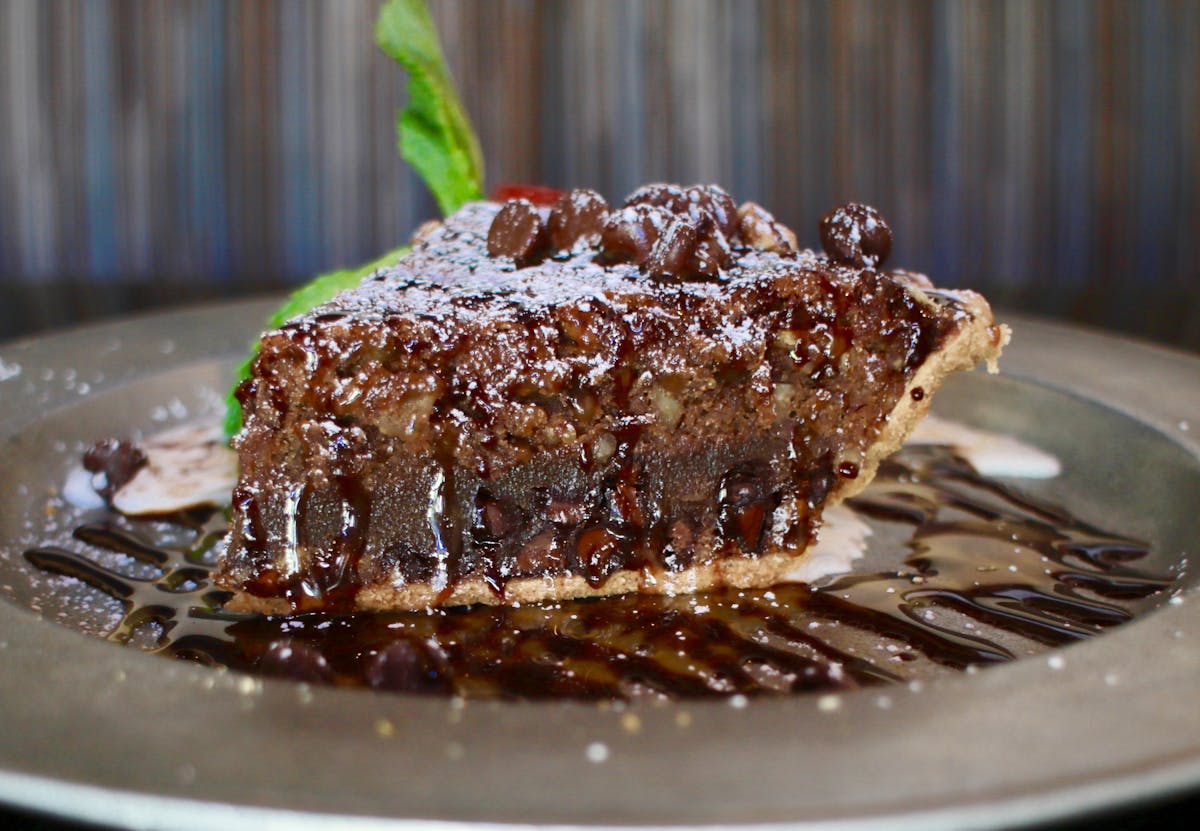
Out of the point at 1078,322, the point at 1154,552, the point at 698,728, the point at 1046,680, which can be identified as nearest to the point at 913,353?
the point at 1154,552

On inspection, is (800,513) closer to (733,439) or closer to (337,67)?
(733,439)

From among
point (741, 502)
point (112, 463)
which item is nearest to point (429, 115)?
point (112, 463)

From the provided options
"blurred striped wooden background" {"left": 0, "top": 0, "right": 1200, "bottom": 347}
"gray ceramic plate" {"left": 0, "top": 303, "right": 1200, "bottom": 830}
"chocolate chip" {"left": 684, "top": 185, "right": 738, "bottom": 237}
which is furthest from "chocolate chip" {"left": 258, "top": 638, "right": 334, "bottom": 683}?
"blurred striped wooden background" {"left": 0, "top": 0, "right": 1200, "bottom": 347}

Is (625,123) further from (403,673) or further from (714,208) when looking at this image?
(403,673)

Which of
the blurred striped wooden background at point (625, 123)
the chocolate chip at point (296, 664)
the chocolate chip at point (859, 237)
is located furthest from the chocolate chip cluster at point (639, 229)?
the blurred striped wooden background at point (625, 123)

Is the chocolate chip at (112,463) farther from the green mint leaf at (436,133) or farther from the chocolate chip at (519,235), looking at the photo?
the green mint leaf at (436,133)

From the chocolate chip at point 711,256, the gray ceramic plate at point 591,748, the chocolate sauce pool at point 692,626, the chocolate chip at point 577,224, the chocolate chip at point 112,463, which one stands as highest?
the chocolate chip at point 577,224
